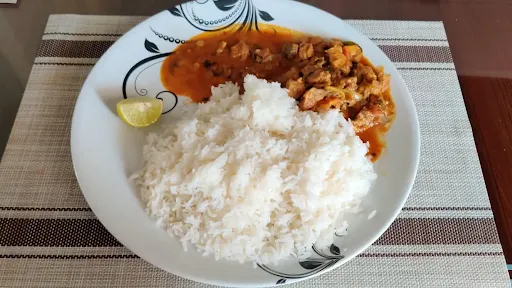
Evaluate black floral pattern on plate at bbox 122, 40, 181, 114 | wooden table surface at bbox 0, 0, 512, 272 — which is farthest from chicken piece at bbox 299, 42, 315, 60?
black floral pattern on plate at bbox 122, 40, 181, 114

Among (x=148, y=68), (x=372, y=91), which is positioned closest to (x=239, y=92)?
(x=148, y=68)

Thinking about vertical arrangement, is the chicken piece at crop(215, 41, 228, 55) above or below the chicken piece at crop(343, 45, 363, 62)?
below

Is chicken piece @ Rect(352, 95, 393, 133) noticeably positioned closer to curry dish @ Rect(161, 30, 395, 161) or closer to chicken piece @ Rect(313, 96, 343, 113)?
curry dish @ Rect(161, 30, 395, 161)

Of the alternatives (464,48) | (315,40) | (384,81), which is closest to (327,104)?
(384,81)

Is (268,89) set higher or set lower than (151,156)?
higher

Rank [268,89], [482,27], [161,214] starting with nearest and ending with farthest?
[161,214] → [268,89] → [482,27]

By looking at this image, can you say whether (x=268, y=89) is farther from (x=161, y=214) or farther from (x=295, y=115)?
(x=161, y=214)
